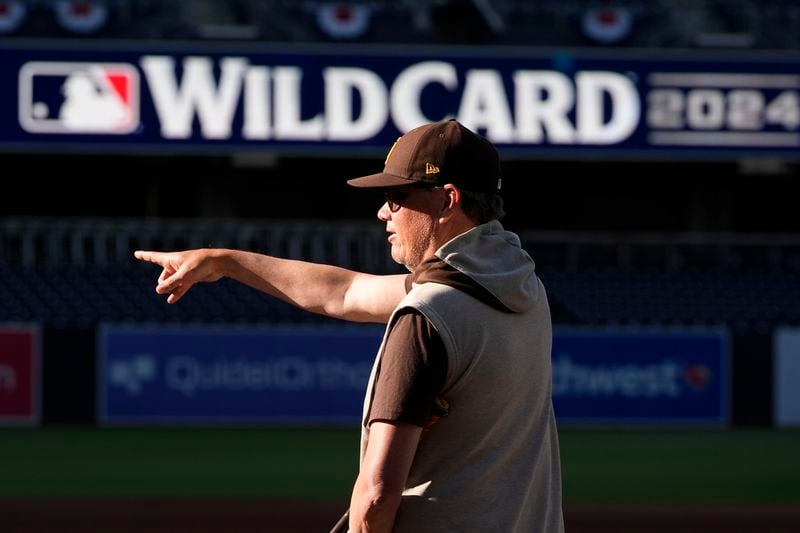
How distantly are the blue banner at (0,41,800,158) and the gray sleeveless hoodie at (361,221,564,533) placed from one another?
658 inches

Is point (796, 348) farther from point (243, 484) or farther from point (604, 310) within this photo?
point (243, 484)

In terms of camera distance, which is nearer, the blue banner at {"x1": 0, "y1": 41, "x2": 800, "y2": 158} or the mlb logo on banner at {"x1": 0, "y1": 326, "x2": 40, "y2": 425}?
the mlb logo on banner at {"x1": 0, "y1": 326, "x2": 40, "y2": 425}

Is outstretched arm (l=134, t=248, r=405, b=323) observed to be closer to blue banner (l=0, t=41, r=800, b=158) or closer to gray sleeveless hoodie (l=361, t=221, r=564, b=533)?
gray sleeveless hoodie (l=361, t=221, r=564, b=533)

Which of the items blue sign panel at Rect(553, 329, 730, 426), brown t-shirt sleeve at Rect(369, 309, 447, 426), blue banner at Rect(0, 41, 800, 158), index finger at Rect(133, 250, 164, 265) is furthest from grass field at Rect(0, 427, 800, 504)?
brown t-shirt sleeve at Rect(369, 309, 447, 426)

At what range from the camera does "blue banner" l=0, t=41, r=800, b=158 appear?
18750 millimetres

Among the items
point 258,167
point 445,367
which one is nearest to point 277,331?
point 258,167

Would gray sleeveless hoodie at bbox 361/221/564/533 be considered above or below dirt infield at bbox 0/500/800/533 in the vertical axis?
above

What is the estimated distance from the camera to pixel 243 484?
1167cm

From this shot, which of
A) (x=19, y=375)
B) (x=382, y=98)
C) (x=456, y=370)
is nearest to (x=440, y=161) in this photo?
(x=456, y=370)

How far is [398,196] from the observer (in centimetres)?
229

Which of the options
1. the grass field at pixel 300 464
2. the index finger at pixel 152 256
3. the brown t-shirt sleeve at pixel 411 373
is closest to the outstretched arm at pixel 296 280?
the index finger at pixel 152 256

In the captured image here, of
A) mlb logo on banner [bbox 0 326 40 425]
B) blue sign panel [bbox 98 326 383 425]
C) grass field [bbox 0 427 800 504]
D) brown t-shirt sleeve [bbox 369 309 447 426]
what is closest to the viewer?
brown t-shirt sleeve [bbox 369 309 447 426]

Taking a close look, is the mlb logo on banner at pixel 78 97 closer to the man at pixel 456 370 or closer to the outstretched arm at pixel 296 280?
the outstretched arm at pixel 296 280

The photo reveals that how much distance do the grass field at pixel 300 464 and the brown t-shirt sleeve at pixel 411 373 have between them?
29.0ft
